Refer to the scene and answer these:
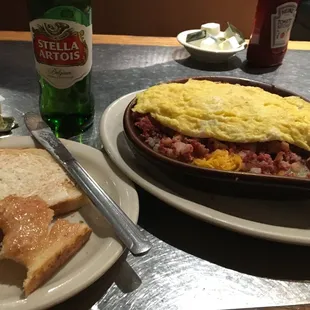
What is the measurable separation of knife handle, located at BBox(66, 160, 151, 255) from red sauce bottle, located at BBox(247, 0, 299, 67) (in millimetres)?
877

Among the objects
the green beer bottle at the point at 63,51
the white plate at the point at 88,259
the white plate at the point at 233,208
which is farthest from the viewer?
the green beer bottle at the point at 63,51

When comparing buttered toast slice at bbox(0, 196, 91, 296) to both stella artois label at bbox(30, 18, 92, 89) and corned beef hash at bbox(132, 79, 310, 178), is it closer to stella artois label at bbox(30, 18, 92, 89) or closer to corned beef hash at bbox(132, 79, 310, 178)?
corned beef hash at bbox(132, 79, 310, 178)

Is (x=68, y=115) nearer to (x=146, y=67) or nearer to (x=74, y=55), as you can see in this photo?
(x=74, y=55)

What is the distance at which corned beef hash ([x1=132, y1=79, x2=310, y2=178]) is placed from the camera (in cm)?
74

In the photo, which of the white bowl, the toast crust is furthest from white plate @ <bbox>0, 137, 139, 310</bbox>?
the white bowl

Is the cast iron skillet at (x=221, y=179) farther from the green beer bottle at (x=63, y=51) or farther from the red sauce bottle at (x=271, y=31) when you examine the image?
the red sauce bottle at (x=271, y=31)

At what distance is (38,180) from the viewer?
2.55 feet

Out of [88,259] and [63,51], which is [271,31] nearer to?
[63,51]

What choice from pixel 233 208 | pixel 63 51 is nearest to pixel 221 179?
pixel 233 208

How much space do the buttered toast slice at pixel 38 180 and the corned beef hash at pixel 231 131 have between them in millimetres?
169

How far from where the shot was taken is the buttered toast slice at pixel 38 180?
729 mm

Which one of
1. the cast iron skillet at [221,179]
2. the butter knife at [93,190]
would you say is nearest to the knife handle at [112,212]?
the butter knife at [93,190]

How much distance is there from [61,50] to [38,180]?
0.89 ft

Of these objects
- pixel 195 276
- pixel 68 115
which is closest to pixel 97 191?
pixel 195 276
